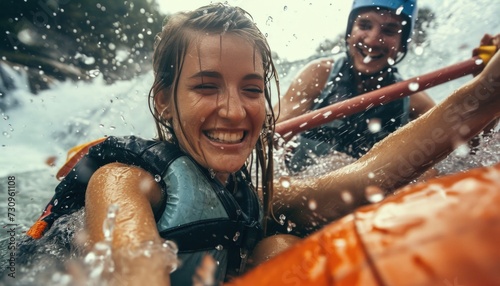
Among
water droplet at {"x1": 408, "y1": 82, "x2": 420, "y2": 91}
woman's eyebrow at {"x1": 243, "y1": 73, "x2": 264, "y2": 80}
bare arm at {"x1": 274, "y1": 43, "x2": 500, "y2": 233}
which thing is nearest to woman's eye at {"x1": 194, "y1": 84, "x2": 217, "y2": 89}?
woman's eyebrow at {"x1": 243, "y1": 73, "x2": 264, "y2": 80}

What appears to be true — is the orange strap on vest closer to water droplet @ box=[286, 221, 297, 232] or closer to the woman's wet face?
the woman's wet face

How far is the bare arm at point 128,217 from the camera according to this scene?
1.04 metres

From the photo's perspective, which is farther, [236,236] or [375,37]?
[375,37]

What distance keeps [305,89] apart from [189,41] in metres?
2.83

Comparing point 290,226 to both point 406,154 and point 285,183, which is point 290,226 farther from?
point 406,154

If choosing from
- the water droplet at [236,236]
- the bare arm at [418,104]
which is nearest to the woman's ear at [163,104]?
the water droplet at [236,236]

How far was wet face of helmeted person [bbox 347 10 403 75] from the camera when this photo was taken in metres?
3.88

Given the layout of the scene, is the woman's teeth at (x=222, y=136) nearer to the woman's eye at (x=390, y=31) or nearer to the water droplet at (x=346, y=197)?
the water droplet at (x=346, y=197)

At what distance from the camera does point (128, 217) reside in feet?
3.90

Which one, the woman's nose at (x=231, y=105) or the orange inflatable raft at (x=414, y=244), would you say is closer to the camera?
the orange inflatable raft at (x=414, y=244)

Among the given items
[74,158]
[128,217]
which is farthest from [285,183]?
[74,158]

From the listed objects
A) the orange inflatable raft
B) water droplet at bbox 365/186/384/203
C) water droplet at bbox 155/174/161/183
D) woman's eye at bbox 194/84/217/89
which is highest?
the orange inflatable raft

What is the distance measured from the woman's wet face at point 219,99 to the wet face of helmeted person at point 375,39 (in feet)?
8.11

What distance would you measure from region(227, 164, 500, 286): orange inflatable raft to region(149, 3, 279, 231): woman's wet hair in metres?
1.16
